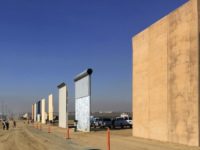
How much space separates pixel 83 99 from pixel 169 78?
82.7ft

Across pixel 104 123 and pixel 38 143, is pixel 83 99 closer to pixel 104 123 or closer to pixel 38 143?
pixel 104 123

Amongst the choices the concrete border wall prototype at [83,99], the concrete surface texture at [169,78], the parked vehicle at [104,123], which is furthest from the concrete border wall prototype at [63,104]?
the concrete surface texture at [169,78]

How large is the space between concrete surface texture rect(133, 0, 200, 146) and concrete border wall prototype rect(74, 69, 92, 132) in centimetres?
1320

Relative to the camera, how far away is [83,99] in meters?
54.4

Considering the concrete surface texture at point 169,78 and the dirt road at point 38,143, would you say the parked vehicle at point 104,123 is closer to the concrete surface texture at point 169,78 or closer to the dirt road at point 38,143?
the dirt road at point 38,143

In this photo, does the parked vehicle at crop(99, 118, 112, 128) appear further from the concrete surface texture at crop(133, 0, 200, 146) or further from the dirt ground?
the concrete surface texture at crop(133, 0, 200, 146)

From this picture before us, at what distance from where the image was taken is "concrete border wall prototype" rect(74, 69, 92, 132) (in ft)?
167

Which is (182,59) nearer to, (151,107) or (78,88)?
(151,107)

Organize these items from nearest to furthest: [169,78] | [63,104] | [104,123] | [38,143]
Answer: [169,78], [38,143], [104,123], [63,104]

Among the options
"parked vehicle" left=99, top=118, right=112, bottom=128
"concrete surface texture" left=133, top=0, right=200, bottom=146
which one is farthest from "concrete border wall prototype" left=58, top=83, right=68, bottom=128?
"concrete surface texture" left=133, top=0, right=200, bottom=146

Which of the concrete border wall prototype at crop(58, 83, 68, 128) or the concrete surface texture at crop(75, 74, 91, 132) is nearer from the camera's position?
the concrete surface texture at crop(75, 74, 91, 132)

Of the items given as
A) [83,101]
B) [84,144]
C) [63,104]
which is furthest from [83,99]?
[84,144]

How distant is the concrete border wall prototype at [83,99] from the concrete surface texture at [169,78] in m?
13.2

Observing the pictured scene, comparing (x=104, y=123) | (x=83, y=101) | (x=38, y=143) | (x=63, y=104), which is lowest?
(x=104, y=123)
